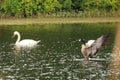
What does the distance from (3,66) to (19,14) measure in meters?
44.3

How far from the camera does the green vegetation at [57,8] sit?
68.0 metres

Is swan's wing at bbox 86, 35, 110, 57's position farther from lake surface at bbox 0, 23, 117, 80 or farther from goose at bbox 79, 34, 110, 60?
lake surface at bbox 0, 23, 117, 80

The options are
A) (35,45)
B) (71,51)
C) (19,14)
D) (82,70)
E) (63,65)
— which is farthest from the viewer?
(19,14)

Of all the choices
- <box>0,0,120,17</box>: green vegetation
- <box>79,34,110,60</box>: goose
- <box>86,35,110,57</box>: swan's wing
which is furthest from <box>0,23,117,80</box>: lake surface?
<box>0,0,120,17</box>: green vegetation

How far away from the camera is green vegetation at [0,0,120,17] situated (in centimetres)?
6799

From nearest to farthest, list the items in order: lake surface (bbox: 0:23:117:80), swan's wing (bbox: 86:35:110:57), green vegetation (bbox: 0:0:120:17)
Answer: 1. lake surface (bbox: 0:23:117:80)
2. swan's wing (bbox: 86:35:110:57)
3. green vegetation (bbox: 0:0:120:17)

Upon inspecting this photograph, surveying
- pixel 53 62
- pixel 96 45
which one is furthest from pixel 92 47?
pixel 53 62

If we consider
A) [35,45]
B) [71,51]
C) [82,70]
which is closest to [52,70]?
[82,70]

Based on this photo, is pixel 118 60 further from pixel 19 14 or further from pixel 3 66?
pixel 19 14

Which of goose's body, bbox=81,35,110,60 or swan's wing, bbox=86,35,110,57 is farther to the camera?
goose's body, bbox=81,35,110,60

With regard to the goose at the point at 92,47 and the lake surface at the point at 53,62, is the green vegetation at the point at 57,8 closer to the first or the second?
the lake surface at the point at 53,62

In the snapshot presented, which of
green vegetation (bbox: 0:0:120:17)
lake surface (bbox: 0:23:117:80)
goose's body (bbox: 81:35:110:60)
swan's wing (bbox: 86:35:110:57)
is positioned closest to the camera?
lake surface (bbox: 0:23:117:80)

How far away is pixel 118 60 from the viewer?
2538cm

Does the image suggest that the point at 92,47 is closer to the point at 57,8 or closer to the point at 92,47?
the point at 92,47
